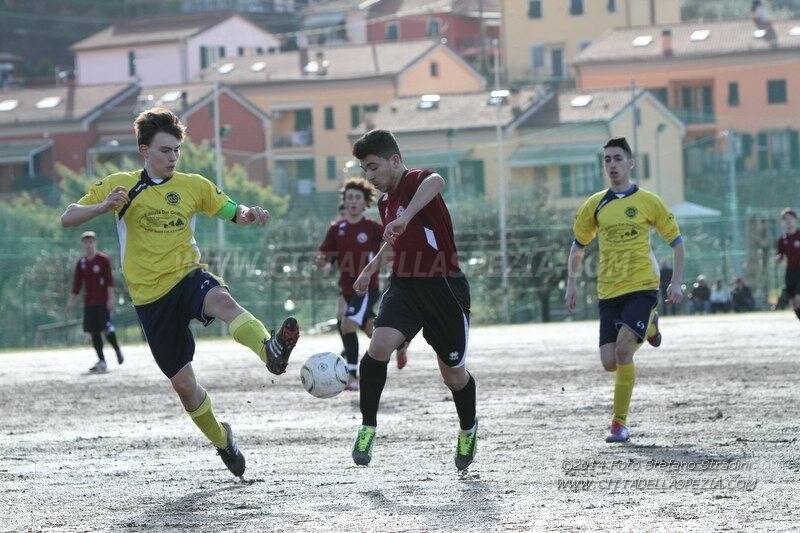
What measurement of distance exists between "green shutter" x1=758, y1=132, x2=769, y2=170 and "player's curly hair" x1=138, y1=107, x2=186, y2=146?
39352 millimetres

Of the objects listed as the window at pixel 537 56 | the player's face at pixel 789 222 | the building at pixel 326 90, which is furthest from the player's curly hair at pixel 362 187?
the window at pixel 537 56

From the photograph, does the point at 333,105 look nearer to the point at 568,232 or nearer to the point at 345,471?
the point at 568,232

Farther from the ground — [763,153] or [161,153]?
[161,153]

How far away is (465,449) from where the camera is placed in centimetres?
859

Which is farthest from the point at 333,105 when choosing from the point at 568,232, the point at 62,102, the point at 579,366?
the point at 579,366

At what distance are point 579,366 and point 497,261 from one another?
2023 centimetres

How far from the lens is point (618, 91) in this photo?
2293 inches

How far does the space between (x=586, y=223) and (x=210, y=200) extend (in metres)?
3.16

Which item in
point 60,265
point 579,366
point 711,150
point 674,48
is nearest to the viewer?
point 579,366

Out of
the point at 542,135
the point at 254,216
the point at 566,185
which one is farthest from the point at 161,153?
the point at 542,135

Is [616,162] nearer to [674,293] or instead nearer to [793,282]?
[674,293]

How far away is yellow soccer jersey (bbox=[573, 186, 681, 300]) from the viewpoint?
420 inches

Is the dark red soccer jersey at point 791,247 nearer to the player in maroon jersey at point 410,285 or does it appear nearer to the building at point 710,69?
the player in maroon jersey at point 410,285

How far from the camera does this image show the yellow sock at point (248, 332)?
828 cm
